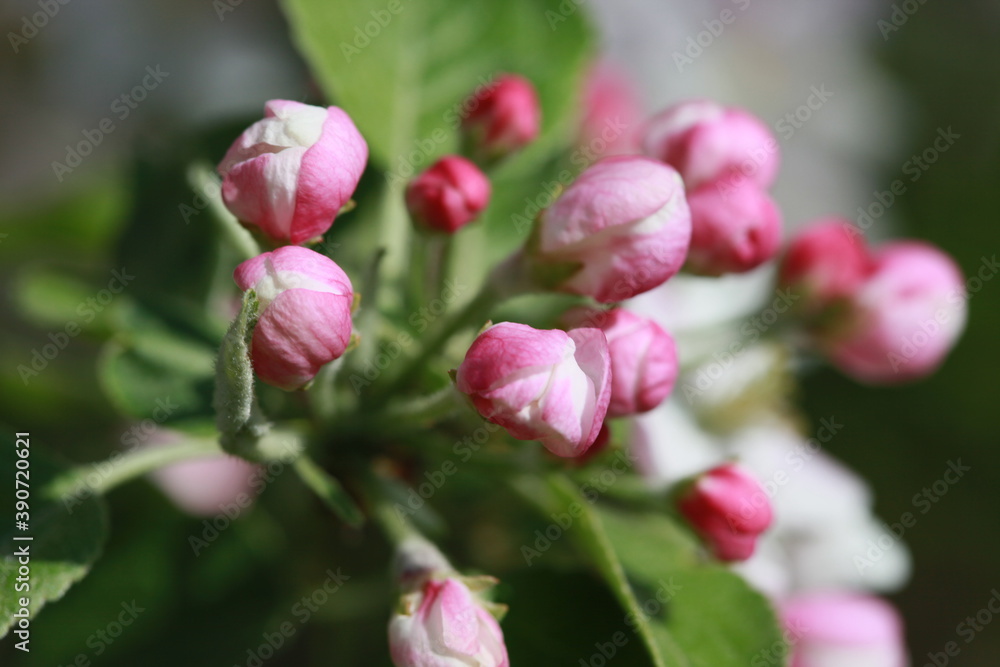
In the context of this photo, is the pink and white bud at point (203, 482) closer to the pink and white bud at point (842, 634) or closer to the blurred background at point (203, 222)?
the blurred background at point (203, 222)

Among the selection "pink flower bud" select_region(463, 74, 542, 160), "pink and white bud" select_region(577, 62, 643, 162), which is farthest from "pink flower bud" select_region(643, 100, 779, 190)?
"pink and white bud" select_region(577, 62, 643, 162)

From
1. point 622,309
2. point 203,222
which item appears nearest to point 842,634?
point 622,309

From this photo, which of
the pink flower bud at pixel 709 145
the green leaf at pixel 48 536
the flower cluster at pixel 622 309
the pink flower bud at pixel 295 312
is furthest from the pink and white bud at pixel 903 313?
the green leaf at pixel 48 536

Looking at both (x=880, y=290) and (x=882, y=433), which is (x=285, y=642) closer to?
(x=880, y=290)

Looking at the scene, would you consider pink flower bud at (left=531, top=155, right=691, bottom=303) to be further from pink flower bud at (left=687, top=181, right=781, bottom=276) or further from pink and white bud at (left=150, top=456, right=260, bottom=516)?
pink and white bud at (left=150, top=456, right=260, bottom=516)

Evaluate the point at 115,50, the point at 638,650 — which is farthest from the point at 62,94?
the point at 638,650

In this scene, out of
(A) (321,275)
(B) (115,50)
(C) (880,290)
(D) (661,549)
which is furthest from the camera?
(B) (115,50)
